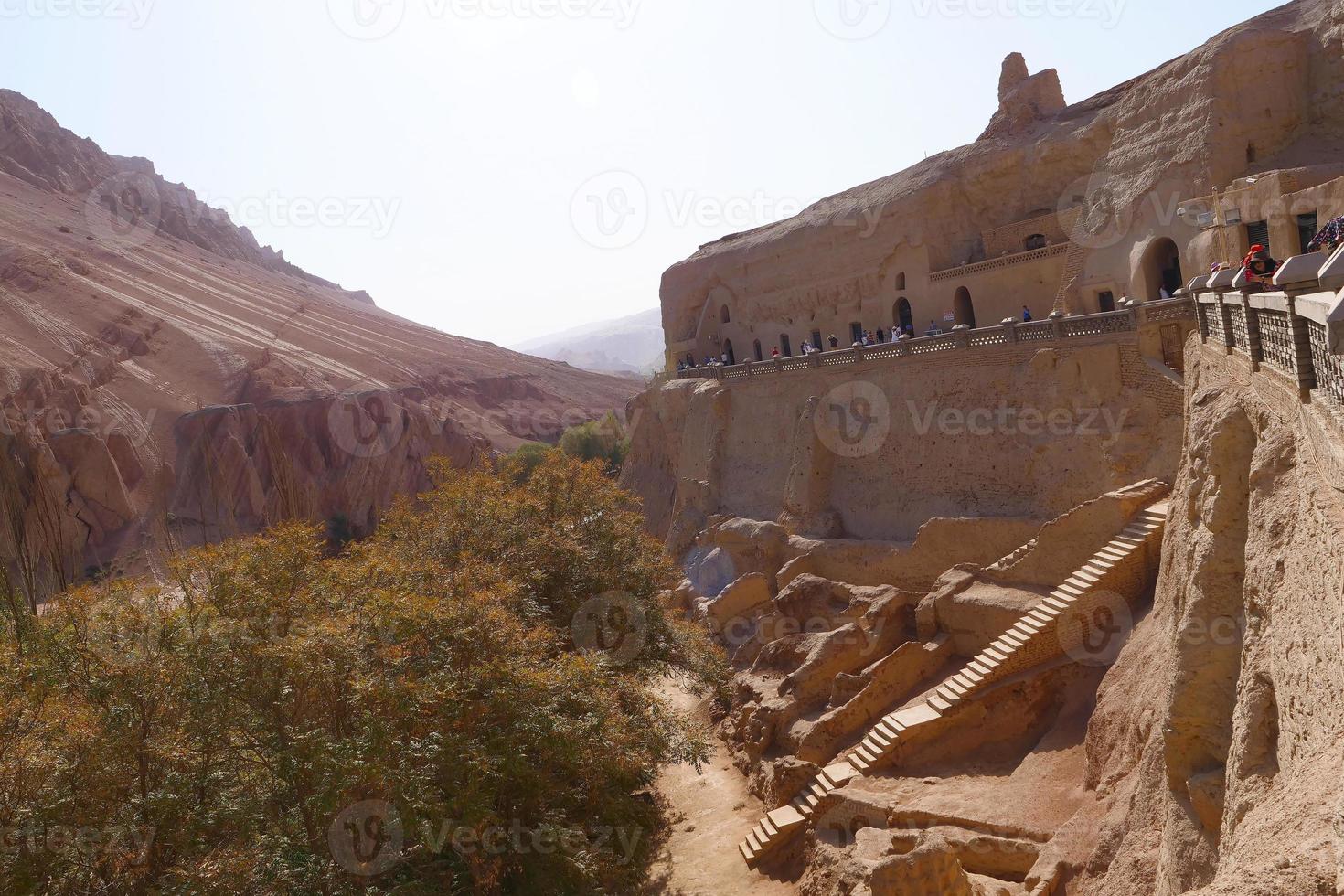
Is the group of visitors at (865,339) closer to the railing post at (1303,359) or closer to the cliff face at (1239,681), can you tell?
the cliff face at (1239,681)

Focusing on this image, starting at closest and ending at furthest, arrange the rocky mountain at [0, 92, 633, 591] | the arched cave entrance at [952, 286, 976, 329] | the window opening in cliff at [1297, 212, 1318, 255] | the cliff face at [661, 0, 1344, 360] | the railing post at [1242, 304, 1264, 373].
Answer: the railing post at [1242, 304, 1264, 373] < the window opening in cliff at [1297, 212, 1318, 255] < the cliff face at [661, 0, 1344, 360] < the arched cave entrance at [952, 286, 976, 329] < the rocky mountain at [0, 92, 633, 591]

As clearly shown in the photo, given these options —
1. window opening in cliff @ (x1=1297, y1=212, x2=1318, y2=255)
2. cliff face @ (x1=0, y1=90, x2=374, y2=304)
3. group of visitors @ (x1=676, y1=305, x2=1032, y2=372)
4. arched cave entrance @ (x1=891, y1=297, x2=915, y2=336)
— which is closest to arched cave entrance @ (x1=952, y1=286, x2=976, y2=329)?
group of visitors @ (x1=676, y1=305, x2=1032, y2=372)

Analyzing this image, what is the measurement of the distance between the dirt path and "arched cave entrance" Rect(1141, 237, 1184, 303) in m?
13.0

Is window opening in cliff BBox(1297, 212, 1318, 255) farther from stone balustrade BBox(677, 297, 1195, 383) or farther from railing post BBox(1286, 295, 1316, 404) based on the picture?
railing post BBox(1286, 295, 1316, 404)

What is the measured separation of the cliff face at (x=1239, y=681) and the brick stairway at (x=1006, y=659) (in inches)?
105

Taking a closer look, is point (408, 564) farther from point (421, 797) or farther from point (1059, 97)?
point (1059, 97)

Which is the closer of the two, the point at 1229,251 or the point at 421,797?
the point at 421,797

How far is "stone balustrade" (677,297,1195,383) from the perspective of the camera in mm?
15391

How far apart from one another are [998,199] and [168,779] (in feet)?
75.2

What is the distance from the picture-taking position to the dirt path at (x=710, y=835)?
1321 cm

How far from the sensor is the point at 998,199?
24.1m

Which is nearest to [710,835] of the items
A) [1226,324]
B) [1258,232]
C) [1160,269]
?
[1226,324]

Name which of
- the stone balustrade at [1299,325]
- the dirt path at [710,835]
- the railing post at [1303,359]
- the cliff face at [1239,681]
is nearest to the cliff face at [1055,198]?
the stone balustrade at [1299,325]

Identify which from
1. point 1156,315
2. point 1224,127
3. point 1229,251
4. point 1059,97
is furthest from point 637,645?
point 1059,97
